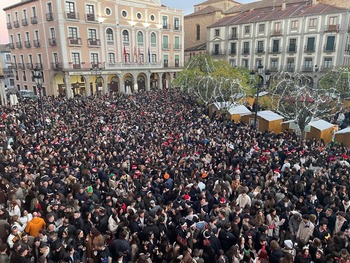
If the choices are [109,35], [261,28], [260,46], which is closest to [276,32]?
[261,28]

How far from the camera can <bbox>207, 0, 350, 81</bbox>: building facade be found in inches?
1401

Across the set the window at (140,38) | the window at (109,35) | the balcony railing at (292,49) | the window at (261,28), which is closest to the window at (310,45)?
the balcony railing at (292,49)

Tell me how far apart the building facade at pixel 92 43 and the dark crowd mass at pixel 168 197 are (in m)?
20.0

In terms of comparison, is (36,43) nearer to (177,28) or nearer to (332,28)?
(177,28)

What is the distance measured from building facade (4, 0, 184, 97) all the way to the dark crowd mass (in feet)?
65.6

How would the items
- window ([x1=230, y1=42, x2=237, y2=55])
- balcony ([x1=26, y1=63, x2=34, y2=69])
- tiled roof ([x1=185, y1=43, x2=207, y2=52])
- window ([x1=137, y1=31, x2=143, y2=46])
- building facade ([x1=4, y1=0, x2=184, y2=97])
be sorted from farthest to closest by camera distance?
1. tiled roof ([x1=185, y1=43, x2=207, y2=52])
2. window ([x1=230, y1=42, x2=237, y2=55])
3. window ([x1=137, y1=31, x2=143, y2=46])
4. balcony ([x1=26, y1=63, x2=34, y2=69])
5. building facade ([x1=4, y1=0, x2=184, y2=97])

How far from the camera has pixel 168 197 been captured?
8312mm

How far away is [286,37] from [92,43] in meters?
27.1

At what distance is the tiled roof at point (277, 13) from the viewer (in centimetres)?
3644

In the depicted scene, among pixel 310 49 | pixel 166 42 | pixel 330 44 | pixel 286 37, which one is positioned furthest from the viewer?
pixel 166 42

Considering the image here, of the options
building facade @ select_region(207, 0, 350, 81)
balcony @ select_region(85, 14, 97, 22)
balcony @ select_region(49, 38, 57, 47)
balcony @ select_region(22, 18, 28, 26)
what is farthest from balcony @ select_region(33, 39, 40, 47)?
building facade @ select_region(207, 0, 350, 81)

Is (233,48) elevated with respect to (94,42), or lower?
lower

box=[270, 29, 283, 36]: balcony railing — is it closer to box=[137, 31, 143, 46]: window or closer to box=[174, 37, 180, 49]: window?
box=[174, 37, 180, 49]: window

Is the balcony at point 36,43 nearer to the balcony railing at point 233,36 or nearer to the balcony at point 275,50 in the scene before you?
the balcony railing at point 233,36
